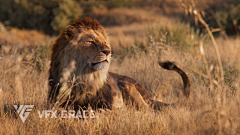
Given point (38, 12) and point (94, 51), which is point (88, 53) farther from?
point (38, 12)

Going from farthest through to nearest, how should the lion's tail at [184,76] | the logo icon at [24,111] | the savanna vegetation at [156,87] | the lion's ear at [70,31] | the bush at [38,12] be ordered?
the bush at [38,12] < the lion's ear at [70,31] < the logo icon at [24,111] < the lion's tail at [184,76] < the savanna vegetation at [156,87]

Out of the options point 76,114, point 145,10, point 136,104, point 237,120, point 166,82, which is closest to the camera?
point 237,120

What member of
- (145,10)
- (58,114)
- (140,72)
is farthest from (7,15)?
(58,114)

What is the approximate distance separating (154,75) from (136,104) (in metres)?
1.68

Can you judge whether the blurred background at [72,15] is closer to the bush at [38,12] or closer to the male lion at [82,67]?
the bush at [38,12]

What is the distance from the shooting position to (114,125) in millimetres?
2906

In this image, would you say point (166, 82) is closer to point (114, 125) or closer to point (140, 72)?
point (140, 72)

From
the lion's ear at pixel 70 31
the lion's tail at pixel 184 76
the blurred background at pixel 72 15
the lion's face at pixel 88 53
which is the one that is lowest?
the lion's tail at pixel 184 76

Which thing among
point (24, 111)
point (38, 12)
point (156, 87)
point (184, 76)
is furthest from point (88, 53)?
point (38, 12)

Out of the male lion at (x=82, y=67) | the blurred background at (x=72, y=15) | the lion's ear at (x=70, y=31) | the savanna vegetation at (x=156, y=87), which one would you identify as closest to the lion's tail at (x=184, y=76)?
the male lion at (x=82, y=67)

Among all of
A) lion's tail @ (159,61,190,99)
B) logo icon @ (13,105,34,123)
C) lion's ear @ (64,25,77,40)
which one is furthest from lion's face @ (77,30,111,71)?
logo icon @ (13,105,34,123)

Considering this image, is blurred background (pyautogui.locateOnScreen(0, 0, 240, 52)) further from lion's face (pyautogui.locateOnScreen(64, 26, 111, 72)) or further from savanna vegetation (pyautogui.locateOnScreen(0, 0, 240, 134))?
lion's face (pyautogui.locateOnScreen(64, 26, 111, 72))

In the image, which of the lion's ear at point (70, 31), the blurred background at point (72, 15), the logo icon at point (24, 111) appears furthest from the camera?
the blurred background at point (72, 15)

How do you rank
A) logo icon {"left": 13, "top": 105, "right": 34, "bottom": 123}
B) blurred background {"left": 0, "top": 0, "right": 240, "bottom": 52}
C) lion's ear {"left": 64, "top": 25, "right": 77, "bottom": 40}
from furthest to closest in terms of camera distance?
blurred background {"left": 0, "top": 0, "right": 240, "bottom": 52}, lion's ear {"left": 64, "top": 25, "right": 77, "bottom": 40}, logo icon {"left": 13, "top": 105, "right": 34, "bottom": 123}
